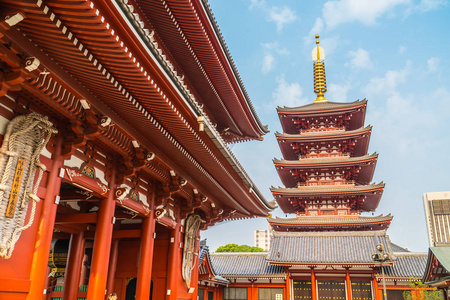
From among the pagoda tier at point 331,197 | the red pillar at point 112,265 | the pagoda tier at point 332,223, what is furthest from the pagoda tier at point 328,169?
the red pillar at point 112,265

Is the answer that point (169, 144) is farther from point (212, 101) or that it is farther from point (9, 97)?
point (212, 101)

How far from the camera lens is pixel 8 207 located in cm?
657

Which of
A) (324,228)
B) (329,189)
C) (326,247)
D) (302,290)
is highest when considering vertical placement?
(329,189)

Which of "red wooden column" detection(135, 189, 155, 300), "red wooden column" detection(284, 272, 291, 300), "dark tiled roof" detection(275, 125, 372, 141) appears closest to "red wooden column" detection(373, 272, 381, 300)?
"red wooden column" detection(284, 272, 291, 300)

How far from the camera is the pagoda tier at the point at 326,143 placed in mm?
34284

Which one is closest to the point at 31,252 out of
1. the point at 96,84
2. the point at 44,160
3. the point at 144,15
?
Result: the point at 44,160

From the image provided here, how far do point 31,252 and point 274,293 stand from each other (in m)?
22.4

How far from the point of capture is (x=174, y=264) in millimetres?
13453

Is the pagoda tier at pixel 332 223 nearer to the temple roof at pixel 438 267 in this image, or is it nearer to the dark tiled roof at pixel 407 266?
the dark tiled roof at pixel 407 266

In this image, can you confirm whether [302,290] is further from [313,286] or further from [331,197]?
[331,197]

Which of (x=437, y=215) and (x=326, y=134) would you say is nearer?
(x=326, y=134)

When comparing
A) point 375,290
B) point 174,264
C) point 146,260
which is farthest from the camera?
point 375,290

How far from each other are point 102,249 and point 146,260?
92.7 inches

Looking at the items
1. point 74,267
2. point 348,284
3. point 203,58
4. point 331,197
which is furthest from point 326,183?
point 74,267
